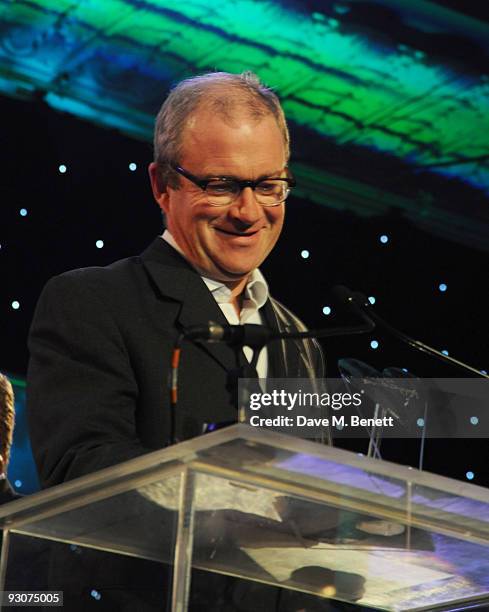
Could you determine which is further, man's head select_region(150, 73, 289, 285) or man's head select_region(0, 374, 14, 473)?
man's head select_region(0, 374, 14, 473)

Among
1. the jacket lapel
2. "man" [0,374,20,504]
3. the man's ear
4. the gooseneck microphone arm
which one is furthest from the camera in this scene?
"man" [0,374,20,504]

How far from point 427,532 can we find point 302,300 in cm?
209

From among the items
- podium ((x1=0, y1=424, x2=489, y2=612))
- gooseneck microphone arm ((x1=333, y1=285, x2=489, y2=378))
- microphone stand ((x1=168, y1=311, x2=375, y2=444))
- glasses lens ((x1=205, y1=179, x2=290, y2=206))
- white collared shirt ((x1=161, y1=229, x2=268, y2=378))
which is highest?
glasses lens ((x1=205, y1=179, x2=290, y2=206))

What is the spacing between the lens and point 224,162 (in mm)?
2027

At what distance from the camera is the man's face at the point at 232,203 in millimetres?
2031

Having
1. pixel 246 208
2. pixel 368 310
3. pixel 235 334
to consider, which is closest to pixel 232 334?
pixel 235 334

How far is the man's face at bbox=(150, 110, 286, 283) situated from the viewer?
6.66 feet

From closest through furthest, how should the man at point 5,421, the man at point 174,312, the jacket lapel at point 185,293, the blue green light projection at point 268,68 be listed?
the man at point 174,312 → the jacket lapel at point 185,293 → the man at point 5,421 → the blue green light projection at point 268,68

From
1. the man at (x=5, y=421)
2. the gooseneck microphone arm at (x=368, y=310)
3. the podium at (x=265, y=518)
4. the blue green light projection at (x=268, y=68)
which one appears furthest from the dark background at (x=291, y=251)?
the podium at (x=265, y=518)

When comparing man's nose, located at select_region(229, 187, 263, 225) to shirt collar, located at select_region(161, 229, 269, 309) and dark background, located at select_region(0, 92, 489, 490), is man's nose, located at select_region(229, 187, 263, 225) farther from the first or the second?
dark background, located at select_region(0, 92, 489, 490)

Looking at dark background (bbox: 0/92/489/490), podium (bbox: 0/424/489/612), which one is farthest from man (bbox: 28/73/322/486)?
dark background (bbox: 0/92/489/490)

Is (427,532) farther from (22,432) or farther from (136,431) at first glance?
(22,432)

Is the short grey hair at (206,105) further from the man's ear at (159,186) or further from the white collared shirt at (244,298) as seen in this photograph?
the white collared shirt at (244,298)

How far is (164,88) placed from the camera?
3236mm
